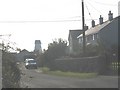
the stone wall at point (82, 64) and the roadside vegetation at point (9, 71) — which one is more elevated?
the roadside vegetation at point (9, 71)

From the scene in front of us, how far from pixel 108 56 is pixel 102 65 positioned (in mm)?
1436

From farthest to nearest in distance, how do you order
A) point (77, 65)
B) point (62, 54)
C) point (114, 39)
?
point (114, 39)
point (62, 54)
point (77, 65)

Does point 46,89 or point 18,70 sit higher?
point 18,70

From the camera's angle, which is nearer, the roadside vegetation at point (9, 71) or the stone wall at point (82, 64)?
the roadside vegetation at point (9, 71)

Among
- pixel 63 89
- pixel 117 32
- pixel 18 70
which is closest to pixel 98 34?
pixel 117 32

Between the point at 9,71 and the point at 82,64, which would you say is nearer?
the point at 9,71

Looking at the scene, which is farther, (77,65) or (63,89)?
(77,65)

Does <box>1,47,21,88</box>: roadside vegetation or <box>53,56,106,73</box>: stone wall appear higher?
<box>1,47,21,88</box>: roadside vegetation

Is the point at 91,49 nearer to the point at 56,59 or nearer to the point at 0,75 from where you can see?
the point at 56,59

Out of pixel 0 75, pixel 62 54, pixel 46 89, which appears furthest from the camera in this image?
pixel 62 54

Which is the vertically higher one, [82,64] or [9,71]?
[9,71]

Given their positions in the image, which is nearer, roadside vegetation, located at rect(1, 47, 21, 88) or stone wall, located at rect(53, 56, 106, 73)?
roadside vegetation, located at rect(1, 47, 21, 88)

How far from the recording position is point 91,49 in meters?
52.5

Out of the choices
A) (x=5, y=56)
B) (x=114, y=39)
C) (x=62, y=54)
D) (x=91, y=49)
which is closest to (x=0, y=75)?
(x=5, y=56)
